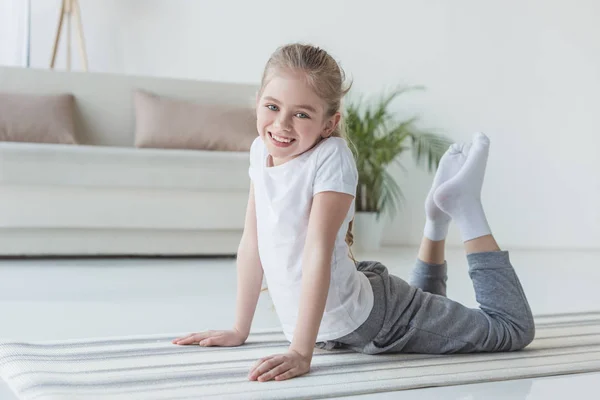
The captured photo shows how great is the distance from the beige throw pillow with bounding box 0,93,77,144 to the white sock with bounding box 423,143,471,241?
2.15m

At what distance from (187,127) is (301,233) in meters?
2.26

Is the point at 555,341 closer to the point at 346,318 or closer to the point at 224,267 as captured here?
the point at 346,318

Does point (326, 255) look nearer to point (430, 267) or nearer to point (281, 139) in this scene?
point (281, 139)

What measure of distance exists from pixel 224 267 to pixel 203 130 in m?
0.77

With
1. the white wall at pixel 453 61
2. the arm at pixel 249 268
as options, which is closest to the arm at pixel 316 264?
the arm at pixel 249 268

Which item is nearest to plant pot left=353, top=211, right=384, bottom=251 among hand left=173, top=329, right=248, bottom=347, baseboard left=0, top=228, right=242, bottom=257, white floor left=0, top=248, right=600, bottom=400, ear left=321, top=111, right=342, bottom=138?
white floor left=0, top=248, right=600, bottom=400

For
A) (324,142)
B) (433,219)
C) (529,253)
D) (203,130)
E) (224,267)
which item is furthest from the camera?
(529,253)

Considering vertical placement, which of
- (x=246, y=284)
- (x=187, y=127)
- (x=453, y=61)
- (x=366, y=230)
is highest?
(x=453, y=61)

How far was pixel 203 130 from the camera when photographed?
3602mm

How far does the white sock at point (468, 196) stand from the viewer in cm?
164

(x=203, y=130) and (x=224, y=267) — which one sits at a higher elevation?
(x=203, y=130)

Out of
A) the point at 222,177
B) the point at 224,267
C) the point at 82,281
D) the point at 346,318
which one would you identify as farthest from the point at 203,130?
the point at 346,318

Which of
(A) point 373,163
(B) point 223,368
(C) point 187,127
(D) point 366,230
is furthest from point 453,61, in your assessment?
(B) point 223,368

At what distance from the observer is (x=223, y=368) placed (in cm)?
141
